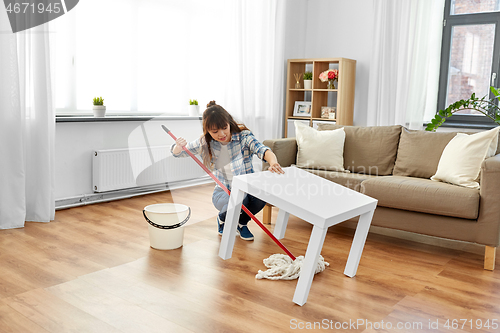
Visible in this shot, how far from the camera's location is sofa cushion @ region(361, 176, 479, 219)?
7.84ft

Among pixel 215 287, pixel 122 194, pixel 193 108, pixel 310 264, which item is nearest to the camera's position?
pixel 310 264

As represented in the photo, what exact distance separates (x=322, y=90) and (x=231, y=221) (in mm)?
2880

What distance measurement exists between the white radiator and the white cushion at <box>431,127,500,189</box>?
→ 241 centimetres

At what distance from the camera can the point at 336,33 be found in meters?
5.13

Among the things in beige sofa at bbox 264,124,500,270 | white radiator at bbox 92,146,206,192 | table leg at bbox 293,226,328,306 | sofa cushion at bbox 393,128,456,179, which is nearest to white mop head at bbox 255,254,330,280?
table leg at bbox 293,226,328,306

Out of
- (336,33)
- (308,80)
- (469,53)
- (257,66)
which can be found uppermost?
(336,33)

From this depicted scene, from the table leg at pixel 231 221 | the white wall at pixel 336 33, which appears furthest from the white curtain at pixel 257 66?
the table leg at pixel 231 221

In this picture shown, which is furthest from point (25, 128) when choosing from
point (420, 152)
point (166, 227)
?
point (420, 152)

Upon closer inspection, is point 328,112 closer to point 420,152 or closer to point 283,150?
point 283,150

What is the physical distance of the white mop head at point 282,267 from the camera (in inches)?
83.4

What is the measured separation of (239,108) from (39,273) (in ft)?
9.30

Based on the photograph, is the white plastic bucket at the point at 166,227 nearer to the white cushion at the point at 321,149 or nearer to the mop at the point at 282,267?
the mop at the point at 282,267

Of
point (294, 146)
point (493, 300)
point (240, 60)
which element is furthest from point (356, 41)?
point (493, 300)

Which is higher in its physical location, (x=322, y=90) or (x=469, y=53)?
(x=469, y=53)
